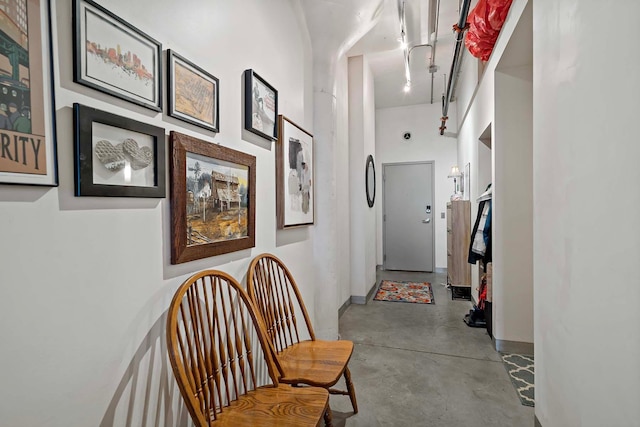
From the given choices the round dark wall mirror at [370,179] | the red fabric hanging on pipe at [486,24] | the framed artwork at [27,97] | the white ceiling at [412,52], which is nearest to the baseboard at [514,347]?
the round dark wall mirror at [370,179]

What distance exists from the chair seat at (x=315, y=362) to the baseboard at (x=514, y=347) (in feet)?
5.72

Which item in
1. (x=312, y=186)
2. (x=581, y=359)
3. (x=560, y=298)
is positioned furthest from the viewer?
(x=312, y=186)

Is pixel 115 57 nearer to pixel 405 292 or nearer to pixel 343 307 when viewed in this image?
pixel 343 307

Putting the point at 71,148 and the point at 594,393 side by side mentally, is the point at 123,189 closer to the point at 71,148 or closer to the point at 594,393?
the point at 71,148

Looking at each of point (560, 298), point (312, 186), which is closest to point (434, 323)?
point (312, 186)

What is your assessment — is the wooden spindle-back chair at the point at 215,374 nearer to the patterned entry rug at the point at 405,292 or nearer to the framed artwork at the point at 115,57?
the framed artwork at the point at 115,57

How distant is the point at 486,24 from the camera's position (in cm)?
260

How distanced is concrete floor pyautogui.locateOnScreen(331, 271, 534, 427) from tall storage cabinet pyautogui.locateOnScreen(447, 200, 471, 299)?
0.75 meters

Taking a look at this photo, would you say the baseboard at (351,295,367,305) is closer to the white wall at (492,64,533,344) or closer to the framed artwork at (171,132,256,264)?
the white wall at (492,64,533,344)

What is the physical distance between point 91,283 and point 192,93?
2.69 feet

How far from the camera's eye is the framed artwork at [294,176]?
2158 millimetres

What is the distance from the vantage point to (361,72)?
430cm

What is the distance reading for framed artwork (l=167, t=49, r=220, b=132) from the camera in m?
1.24

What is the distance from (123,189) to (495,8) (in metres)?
2.80
